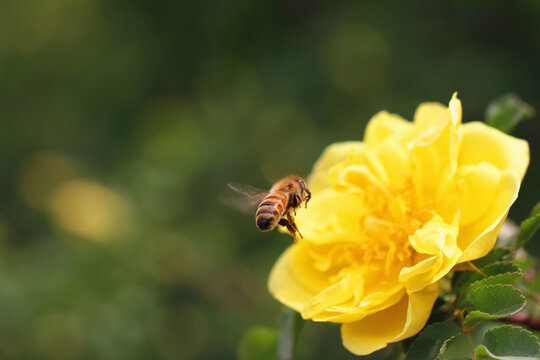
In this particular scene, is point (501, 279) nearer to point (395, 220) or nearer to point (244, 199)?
point (395, 220)

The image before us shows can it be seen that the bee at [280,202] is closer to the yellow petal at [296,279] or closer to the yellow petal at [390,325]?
the yellow petal at [296,279]

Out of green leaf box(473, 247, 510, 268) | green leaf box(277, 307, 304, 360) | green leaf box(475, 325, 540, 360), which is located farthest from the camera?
green leaf box(277, 307, 304, 360)

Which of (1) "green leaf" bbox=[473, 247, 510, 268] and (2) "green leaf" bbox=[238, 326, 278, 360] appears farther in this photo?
(2) "green leaf" bbox=[238, 326, 278, 360]

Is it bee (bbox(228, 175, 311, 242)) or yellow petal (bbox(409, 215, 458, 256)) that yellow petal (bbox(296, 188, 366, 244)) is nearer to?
bee (bbox(228, 175, 311, 242))

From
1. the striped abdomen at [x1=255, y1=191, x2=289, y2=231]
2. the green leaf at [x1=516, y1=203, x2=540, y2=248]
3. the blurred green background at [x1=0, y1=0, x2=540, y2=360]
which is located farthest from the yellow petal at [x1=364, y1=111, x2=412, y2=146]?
the blurred green background at [x1=0, y1=0, x2=540, y2=360]

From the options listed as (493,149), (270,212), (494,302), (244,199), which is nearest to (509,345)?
(494,302)

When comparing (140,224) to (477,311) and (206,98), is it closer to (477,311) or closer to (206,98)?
(206,98)

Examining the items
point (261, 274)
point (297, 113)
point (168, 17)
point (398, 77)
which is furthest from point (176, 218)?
point (168, 17)
